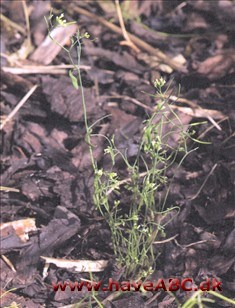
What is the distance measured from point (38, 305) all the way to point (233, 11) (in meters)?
1.38

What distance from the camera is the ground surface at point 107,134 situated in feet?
5.37

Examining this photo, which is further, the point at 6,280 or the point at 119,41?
the point at 119,41

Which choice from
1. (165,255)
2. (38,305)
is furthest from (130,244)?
(38,305)

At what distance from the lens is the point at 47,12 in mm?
2457

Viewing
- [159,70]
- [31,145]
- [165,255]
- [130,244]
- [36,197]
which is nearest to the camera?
[130,244]

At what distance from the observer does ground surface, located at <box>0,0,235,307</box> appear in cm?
164

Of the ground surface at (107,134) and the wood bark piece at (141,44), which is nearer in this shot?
the ground surface at (107,134)

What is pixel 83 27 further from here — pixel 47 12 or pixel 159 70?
pixel 159 70

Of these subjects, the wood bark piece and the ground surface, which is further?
the wood bark piece

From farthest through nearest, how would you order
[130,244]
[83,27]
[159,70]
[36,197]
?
[83,27] < [159,70] < [36,197] < [130,244]

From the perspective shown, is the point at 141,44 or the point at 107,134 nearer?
the point at 107,134

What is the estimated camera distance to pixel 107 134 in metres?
1.98

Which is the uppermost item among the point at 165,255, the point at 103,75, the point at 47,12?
the point at 47,12

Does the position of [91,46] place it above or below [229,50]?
above
